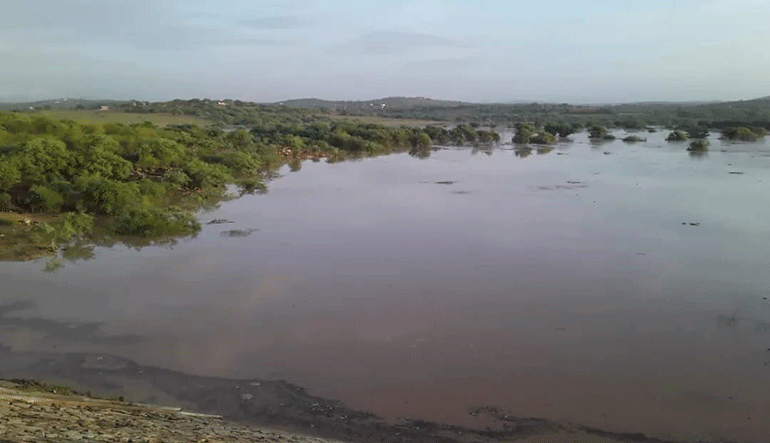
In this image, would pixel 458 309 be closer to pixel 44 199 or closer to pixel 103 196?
pixel 103 196

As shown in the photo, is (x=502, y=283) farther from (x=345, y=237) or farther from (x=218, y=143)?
(x=218, y=143)

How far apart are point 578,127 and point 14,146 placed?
52061mm

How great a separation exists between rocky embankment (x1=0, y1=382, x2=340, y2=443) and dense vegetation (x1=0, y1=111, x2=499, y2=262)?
9070 millimetres

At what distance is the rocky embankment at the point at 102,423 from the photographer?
16.3 feet

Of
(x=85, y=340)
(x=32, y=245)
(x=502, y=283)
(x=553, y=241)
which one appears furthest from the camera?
(x=553, y=241)

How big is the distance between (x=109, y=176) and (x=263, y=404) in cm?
1422

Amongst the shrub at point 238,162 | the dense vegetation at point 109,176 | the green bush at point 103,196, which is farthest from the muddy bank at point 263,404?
the shrub at point 238,162

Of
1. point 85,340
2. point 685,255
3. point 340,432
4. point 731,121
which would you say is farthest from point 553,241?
point 731,121

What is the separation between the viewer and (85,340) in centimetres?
968

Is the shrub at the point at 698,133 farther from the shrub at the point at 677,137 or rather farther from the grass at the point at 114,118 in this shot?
the grass at the point at 114,118

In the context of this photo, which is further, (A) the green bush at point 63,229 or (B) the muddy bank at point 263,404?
(A) the green bush at point 63,229

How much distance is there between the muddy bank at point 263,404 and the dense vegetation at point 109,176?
6.80 meters

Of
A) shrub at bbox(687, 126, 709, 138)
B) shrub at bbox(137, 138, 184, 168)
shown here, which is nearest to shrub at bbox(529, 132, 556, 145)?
shrub at bbox(687, 126, 709, 138)

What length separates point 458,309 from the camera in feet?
37.2
